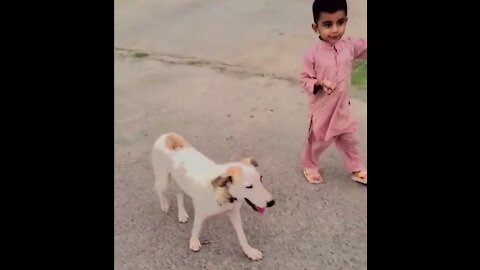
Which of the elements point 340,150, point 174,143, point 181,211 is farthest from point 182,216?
point 340,150

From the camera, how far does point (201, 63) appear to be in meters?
4.63

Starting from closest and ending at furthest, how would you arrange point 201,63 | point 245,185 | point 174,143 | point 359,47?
point 245,185 < point 174,143 < point 359,47 < point 201,63

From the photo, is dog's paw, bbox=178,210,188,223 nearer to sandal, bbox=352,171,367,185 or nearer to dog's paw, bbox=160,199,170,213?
dog's paw, bbox=160,199,170,213

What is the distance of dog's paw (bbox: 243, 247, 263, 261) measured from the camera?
2.62 m

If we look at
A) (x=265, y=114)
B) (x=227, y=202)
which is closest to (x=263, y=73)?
(x=265, y=114)

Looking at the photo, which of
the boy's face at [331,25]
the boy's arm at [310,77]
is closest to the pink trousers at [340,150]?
the boy's arm at [310,77]

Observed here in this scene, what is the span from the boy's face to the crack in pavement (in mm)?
1358

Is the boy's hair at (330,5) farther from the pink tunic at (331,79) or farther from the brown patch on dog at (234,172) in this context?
the brown patch on dog at (234,172)

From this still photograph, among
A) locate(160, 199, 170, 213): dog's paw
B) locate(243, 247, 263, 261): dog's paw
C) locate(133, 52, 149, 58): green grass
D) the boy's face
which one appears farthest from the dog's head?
locate(133, 52, 149, 58): green grass

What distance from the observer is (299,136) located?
140 inches

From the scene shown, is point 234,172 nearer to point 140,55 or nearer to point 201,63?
point 201,63

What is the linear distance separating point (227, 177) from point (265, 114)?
4.80ft

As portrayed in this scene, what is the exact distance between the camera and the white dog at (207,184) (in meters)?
2.38

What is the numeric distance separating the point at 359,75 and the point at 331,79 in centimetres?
132
